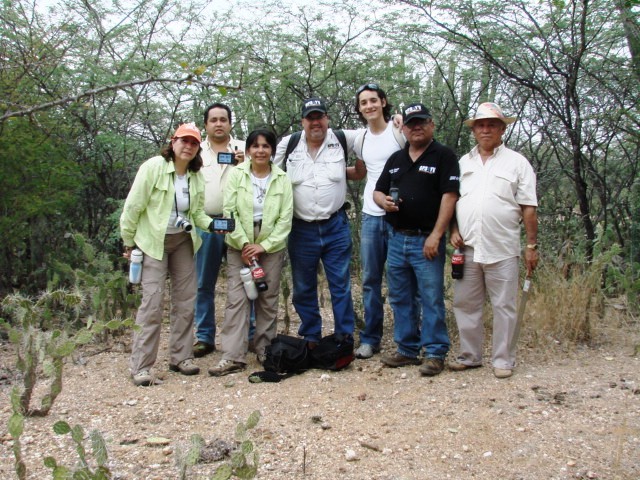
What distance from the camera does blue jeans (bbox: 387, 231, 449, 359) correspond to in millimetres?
4656

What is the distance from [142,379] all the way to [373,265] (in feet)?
6.17

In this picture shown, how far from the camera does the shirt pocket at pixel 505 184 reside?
173 inches

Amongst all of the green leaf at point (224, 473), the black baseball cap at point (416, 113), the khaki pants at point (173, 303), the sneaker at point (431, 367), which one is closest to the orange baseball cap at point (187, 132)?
the khaki pants at point (173, 303)

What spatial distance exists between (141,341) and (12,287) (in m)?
2.35

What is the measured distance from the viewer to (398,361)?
4.86 metres

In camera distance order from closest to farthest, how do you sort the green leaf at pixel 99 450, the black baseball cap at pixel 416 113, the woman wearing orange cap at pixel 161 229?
the green leaf at pixel 99 450 → the black baseball cap at pixel 416 113 → the woman wearing orange cap at pixel 161 229

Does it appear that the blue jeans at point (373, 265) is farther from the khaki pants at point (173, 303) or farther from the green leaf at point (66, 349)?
the green leaf at point (66, 349)

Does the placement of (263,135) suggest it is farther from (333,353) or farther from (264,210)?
(333,353)

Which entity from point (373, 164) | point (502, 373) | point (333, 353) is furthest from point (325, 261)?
point (502, 373)

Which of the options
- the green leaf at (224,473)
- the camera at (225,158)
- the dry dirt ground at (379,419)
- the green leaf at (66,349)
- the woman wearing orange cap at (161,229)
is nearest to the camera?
the green leaf at (224,473)

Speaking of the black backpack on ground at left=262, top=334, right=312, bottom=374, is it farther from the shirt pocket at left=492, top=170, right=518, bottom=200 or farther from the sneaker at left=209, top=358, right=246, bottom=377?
the shirt pocket at left=492, top=170, right=518, bottom=200

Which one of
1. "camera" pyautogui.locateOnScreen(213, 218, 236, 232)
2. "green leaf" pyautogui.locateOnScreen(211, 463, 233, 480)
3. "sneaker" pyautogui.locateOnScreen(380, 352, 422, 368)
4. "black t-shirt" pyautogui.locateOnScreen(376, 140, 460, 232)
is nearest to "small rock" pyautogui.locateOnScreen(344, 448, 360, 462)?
"green leaf" pyautogui.locateOnScreen(211, 463, 233, 480)

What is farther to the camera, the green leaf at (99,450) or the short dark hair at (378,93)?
the short dark hair at (378,93)

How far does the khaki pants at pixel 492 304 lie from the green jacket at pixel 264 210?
1.35 m
